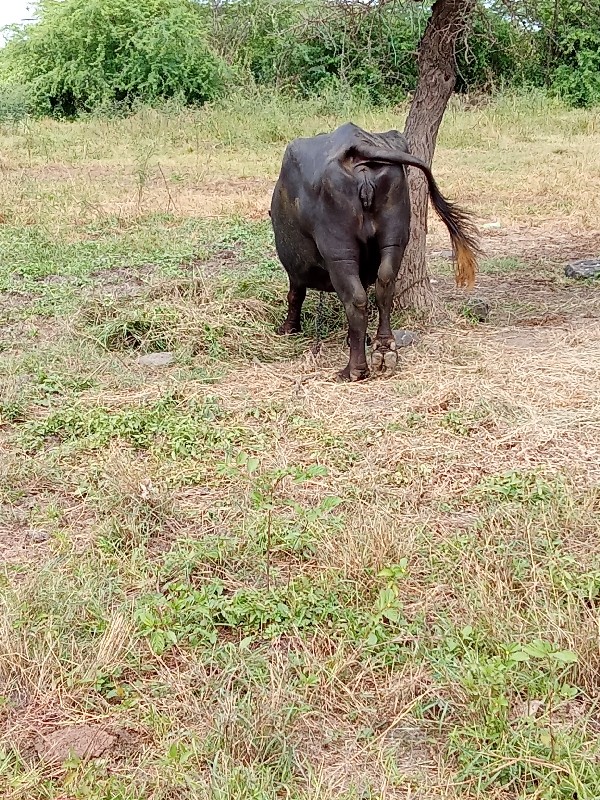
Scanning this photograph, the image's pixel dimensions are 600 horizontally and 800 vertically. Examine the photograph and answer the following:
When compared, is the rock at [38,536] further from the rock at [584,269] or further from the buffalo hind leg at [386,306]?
the rock at [584,269]

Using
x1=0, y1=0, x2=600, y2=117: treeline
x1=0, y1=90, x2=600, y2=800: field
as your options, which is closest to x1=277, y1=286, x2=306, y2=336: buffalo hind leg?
x1=0, y1=90, x2=600, y2=800: field

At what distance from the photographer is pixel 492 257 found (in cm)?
797

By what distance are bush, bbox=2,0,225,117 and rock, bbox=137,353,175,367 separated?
14618 mm

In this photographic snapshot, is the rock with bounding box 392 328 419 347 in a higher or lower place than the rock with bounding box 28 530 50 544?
higher

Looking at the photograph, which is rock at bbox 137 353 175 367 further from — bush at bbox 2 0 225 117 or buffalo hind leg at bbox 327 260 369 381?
bush at bbox 2 0 225 117

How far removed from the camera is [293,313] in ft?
19.0

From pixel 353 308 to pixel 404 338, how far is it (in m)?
0.64

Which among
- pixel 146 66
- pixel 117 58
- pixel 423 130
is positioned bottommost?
pixel 146 66

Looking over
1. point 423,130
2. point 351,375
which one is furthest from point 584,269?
point 351,375

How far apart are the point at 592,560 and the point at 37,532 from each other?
2078 mm

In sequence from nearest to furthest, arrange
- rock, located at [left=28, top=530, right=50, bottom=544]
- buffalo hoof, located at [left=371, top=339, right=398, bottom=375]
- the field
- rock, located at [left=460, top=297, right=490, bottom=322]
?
the field < rock, located at [left=28, top=530, right=50, bottom=544] < buffalo hoof, located at [left=371, top=339, right=398, bottom=375] < rock, located at [left=460, top=297, right=490, bottom=322]

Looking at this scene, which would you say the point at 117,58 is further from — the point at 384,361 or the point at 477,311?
the point at 384,361

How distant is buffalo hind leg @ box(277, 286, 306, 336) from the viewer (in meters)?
5.73

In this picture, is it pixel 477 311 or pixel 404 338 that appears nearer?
pixel 404 338
